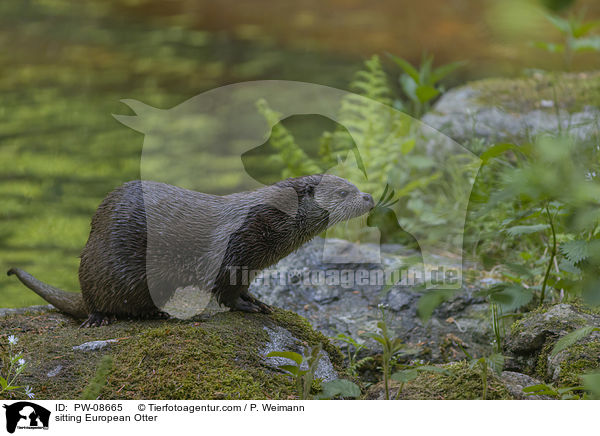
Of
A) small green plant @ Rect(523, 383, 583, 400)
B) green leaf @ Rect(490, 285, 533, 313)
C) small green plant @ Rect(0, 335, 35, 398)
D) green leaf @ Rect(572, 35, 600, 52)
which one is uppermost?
green leaf @ Rect(572, 35, 600, 52)

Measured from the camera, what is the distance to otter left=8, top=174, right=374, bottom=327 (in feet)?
9.01

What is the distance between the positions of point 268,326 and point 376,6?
910 cm

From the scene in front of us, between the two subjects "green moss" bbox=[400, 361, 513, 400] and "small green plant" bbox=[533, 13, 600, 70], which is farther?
"small green plant" bbox=[533, 13, 600, 70]

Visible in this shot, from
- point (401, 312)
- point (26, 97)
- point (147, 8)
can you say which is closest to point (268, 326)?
point (401, 312)

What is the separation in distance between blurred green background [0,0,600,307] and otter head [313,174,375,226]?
4.54 feet

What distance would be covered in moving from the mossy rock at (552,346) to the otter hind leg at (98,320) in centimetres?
174

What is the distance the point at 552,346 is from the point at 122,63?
21.0 ft

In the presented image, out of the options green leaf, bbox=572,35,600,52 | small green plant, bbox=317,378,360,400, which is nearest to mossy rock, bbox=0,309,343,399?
small green plant, bbox=317,378,360,400

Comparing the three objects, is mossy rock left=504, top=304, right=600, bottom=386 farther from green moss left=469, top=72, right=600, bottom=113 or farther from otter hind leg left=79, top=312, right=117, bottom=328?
green moss left=469, top=72, right=600, bottom=113

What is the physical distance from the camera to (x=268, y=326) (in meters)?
2.71

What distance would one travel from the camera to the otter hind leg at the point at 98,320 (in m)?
2.76

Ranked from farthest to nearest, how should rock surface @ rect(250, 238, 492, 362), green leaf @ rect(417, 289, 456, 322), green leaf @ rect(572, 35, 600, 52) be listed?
green leaf @ rect(572, 35, 600, 52) → rock surface @ rect(250, 238, 492, 362) → green leaf @ rect(417, 289, 456, 322)

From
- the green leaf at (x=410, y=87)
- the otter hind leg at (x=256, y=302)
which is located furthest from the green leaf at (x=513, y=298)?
the green leaf at (x=410, y=87)
